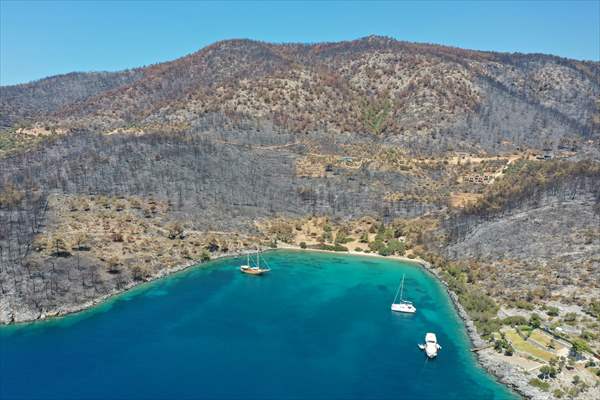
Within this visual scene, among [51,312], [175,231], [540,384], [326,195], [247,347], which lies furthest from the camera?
[326,195]

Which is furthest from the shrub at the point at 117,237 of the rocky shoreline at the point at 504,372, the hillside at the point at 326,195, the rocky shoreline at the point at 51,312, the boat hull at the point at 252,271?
the rocky shoreline at the point at 504,372

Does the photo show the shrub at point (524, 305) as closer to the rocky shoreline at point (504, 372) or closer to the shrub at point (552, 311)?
the shrub at point (552, 311)

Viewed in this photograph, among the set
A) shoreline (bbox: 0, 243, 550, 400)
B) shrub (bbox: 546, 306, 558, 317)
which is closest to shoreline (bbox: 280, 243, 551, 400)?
shoreline (bbox: 0, 243, 550, 400)

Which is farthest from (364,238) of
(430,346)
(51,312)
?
(51,312)

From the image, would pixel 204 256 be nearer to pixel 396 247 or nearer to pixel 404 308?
pixel 396 247

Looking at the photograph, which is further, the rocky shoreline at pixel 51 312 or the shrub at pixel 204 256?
the shrub at pixel 204 256

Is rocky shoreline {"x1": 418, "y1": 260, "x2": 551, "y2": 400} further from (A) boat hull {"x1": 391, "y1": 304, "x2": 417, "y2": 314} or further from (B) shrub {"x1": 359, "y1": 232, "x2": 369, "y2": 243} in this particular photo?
(B) shrub {"x1": 359, "y1": 232, "x2": 369, "y2": 243}
